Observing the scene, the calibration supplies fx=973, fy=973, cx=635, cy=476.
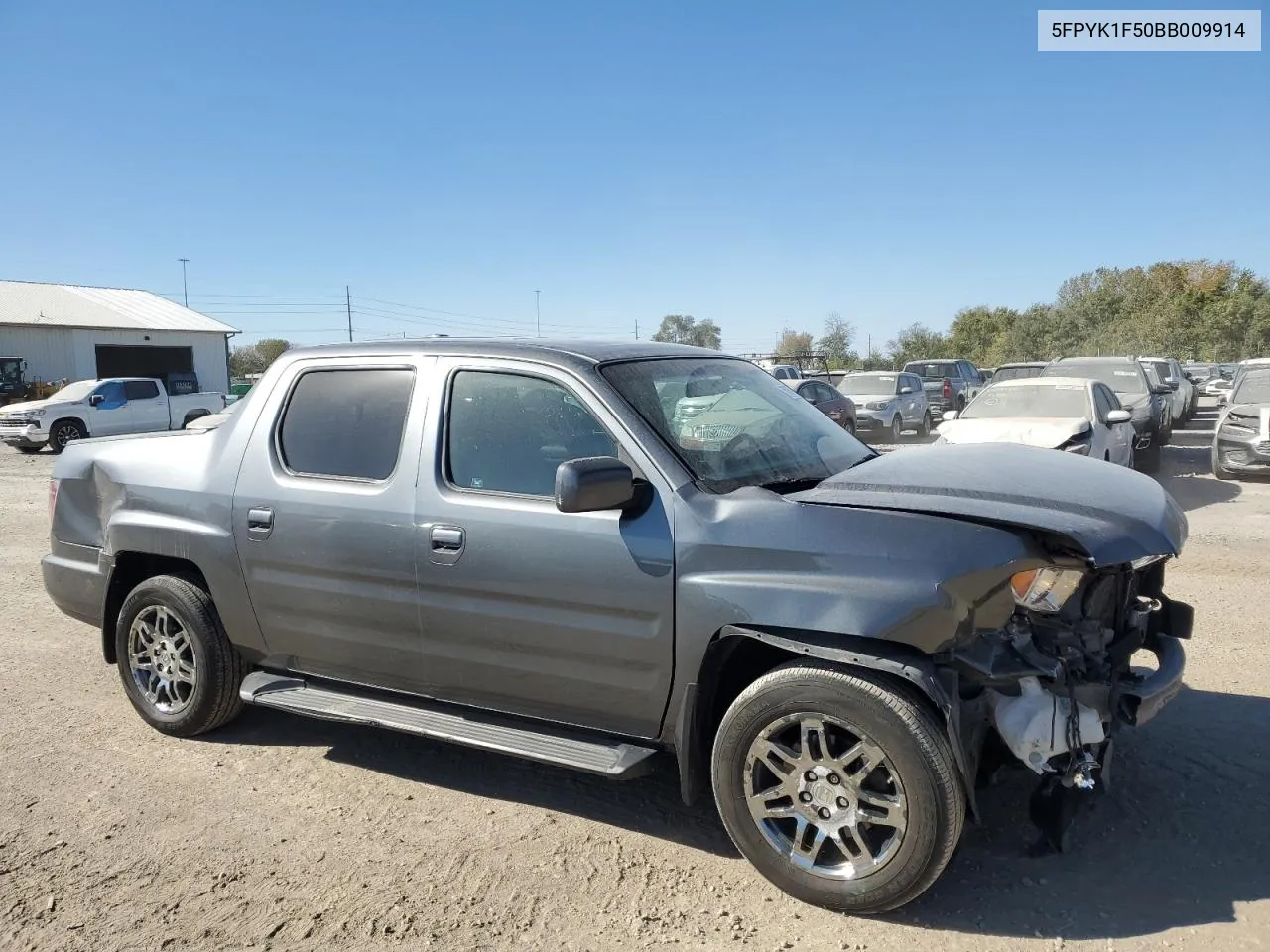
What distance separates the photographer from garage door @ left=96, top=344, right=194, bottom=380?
42.9m

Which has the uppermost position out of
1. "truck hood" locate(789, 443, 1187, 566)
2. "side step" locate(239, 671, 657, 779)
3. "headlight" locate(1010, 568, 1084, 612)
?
"truck hood" locate(789, 443, 1187, 566)

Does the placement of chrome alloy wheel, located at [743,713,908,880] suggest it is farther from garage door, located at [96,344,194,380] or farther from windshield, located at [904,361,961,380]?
garage door, located at [96,344,194,380]

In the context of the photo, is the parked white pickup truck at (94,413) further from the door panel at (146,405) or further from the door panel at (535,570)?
the door panel at (535,570)

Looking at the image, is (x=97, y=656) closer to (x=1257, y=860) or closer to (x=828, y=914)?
(x=828, y=914)

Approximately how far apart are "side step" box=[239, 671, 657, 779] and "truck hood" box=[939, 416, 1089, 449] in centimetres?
787

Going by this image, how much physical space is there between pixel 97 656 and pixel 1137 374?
15720 millimetres

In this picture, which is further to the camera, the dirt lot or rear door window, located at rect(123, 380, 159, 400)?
rear door window, located at rect(123, 380, 159, 400)

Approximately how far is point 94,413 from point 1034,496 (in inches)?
928

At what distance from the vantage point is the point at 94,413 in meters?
22.3

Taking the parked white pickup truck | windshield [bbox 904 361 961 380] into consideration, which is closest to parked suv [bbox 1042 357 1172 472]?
windshield [bbox 904 361 961 380]

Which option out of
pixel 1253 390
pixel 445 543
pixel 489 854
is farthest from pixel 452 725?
pixel 1253 390

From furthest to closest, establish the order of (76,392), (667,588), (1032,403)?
1. (76,392)
2. (1032,403)
3. (667,588)

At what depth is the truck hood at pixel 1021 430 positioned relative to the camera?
10.5 m

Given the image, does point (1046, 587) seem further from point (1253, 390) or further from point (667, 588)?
point (1253, 390)
